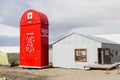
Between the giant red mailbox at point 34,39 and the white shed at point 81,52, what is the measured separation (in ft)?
6.62

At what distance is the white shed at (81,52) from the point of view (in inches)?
1055

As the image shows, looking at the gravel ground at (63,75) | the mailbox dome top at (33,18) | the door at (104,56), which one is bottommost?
the gravel ground at (63,75)

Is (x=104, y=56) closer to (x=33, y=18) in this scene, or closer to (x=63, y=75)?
(x=63, y=75)

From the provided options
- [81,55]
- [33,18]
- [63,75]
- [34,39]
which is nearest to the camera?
[63,75]

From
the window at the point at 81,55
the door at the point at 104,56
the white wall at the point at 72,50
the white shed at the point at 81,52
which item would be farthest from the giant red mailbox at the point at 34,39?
the door at the point at 104,56

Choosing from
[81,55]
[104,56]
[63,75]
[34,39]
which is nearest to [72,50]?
[81,55]

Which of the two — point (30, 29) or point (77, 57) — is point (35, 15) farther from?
point (77, 57)

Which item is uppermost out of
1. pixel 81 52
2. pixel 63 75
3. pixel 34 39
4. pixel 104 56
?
pixel 34 39

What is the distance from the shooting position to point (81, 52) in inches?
1089

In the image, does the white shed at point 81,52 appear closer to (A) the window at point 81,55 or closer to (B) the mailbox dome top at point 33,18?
(A) the window at point 81,55

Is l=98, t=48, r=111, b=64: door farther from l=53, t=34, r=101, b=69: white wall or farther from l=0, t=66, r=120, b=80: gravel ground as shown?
l=0, t=66, r=120, b=80: gravel ground

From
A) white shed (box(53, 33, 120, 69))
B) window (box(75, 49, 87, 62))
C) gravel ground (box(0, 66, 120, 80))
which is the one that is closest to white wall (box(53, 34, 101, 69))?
white shed (box(53, 33, 120, 69))

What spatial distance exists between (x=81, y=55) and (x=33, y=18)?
7.21m

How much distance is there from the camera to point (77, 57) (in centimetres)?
2786
